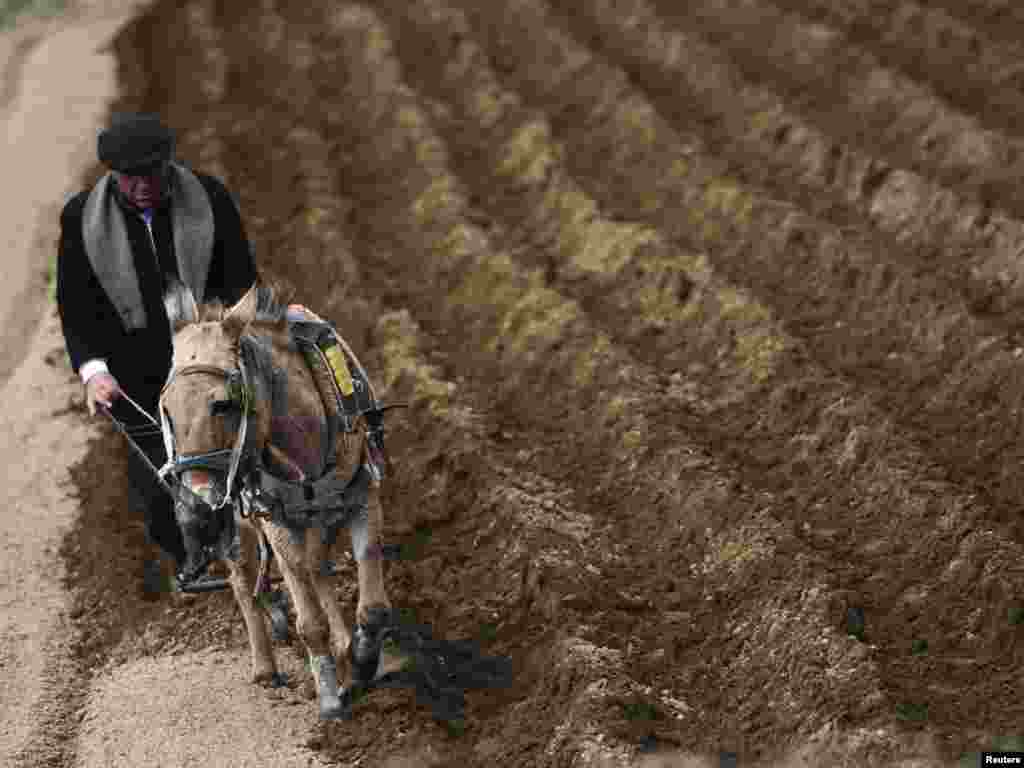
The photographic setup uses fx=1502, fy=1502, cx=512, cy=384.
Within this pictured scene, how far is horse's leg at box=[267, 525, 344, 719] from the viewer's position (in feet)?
19.0

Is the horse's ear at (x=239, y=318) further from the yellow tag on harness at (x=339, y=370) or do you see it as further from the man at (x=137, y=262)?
the man at (x=137, y=262)

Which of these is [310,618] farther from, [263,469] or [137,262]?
[137,262]

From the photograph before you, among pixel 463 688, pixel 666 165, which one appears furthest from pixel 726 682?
pixel 666 165

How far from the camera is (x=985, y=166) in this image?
983 cm

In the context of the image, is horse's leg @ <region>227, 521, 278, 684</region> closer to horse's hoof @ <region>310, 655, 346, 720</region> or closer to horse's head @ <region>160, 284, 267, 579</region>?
horse's hoof @ <region>310, 655, 346, 720</region>

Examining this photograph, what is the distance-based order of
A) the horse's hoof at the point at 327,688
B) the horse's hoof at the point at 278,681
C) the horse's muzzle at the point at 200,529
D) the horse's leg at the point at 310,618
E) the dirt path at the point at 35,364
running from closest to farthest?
the horse's muzzle at the point at 200,529
the horse's leg at the point at 310,618
the horse's hoof at the point at 327,688
the horse's hoof at the point at 278,681
the dirt path at the point at 35,364

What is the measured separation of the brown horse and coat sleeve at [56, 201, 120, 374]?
881 millimetres

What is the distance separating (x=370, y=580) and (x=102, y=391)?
4.19 feet

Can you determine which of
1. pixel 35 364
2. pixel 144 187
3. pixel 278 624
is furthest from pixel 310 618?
pixel 35 364

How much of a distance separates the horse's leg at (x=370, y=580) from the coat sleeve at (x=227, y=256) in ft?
3.49

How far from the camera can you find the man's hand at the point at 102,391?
5844mm

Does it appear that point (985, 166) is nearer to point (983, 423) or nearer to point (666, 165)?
point (666, 165)

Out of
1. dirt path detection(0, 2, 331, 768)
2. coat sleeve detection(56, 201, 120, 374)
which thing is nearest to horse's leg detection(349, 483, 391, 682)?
dirt path detection(0, 2, 331, 768)

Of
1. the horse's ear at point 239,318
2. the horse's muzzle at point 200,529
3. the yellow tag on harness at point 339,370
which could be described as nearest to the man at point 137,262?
the horse's muzzle at point 200,529
